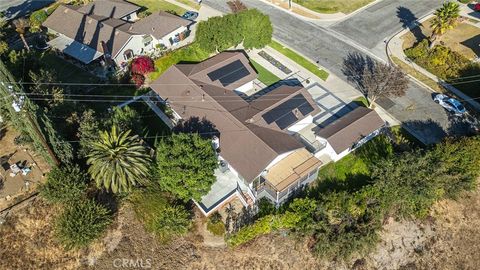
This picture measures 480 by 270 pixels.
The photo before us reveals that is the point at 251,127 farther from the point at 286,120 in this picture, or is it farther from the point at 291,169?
the point at 291,169

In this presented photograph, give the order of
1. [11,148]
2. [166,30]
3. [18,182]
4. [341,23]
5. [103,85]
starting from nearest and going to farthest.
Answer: [18,182] → [11,148] → [103,85] → [166,30] → [341,23]

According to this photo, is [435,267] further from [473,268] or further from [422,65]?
[422,65]

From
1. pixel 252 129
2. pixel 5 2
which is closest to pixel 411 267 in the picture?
pixel 252 129

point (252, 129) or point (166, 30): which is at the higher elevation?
point (166, 30)

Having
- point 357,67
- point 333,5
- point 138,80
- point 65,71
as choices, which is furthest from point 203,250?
point 333,5

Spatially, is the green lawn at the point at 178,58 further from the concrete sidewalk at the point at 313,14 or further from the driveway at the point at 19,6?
the driveway at the point at 19,6
